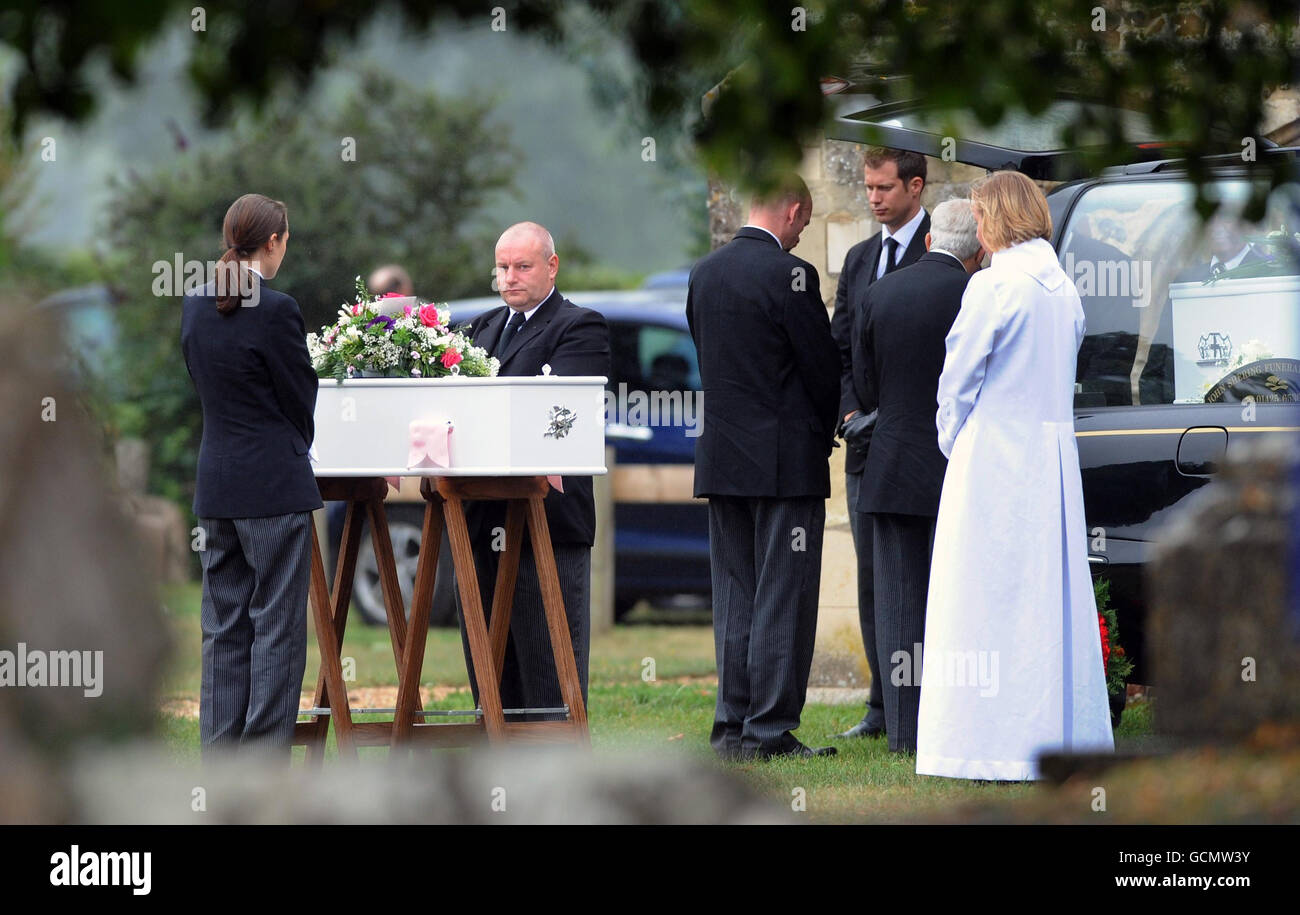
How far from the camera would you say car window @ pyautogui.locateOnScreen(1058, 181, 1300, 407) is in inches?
279

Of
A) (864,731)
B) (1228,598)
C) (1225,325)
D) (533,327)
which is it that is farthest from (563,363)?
(1228,598)

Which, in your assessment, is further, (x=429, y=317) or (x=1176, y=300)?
(x=1176, y=300)

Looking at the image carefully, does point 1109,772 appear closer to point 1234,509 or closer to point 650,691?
point 1234,509

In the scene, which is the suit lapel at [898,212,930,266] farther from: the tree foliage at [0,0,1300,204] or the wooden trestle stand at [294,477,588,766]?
the tree foliage at [0,0,1300,204]

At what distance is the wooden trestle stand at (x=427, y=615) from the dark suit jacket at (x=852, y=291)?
1698mm

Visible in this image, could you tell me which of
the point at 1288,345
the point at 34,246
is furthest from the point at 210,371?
the point at 34,246

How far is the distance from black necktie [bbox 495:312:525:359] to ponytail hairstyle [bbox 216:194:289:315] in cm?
117

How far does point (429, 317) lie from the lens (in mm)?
6734

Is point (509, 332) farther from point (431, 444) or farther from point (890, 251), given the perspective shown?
point (890, 251)

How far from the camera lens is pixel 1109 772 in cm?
388

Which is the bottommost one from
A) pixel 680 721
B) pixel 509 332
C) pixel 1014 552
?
pixel 680 721

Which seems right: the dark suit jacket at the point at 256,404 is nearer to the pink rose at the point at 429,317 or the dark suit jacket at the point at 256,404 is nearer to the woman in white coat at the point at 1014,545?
the pink rose at the point at 429,317

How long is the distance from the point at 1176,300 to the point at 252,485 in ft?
12.1

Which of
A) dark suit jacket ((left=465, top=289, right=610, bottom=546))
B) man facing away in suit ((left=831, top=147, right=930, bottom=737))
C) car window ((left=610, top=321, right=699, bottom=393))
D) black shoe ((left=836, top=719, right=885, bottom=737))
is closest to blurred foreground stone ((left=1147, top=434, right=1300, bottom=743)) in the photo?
dark suit jacket ((left=465, top=289, right=610, bottom=546))
